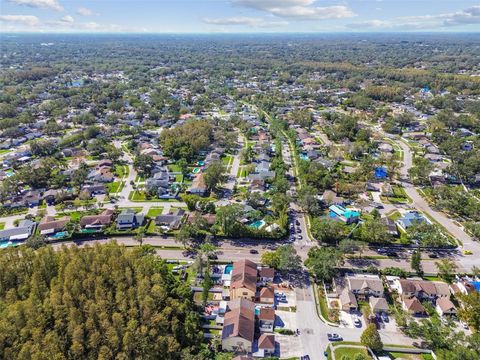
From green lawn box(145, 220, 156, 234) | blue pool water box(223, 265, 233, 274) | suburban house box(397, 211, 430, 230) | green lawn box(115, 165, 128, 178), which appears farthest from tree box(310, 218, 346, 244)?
green lawn box(115, 165, 128, 178)

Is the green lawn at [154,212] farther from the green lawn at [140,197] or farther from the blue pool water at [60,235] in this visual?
the blue pool water at [60,235]

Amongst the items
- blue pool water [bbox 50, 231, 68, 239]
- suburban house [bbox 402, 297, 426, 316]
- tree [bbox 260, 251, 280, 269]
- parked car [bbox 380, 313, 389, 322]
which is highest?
tree [bbox 260, 251, 280, 269]

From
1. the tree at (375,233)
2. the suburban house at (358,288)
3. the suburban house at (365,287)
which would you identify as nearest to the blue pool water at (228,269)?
the suburban house at (358,288)

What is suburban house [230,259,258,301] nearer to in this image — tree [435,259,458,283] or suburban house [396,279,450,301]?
suburban house [396,279,450,301]

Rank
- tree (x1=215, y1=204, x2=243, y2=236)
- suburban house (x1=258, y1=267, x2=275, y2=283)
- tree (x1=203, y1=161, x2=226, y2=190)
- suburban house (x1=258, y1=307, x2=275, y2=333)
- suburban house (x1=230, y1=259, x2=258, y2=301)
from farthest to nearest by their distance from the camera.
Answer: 1. tree (x1=203, y1=161, x2=226, y2=190)
2. tree (x1=215, y1=204, x2=243, y2=236)
3. suburban house (x1=258, y1=267, x2=275, y2=283)
4. suburban house (x1=230, y1=259, x2=258, y2=301)
5. suburban house (x1=258, y1=307, x2=275, y2=333)

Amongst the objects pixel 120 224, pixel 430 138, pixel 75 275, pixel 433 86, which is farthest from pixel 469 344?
pixel 433 86

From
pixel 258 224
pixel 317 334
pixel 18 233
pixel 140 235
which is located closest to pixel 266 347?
pixel 317 334
